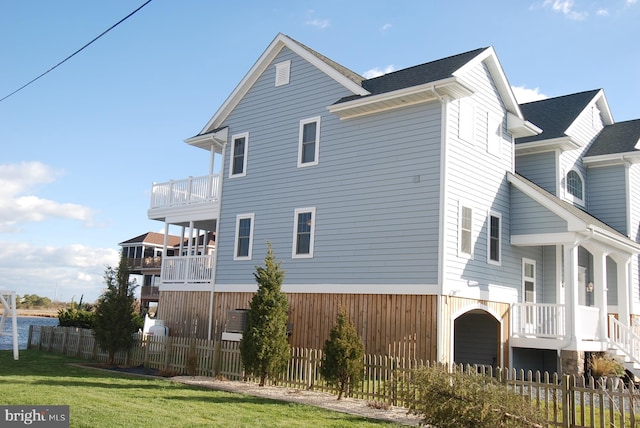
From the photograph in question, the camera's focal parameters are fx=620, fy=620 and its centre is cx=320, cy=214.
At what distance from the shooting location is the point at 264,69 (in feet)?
71.1

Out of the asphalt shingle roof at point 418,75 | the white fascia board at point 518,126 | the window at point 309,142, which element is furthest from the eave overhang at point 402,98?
the white fascia board at point 518,126

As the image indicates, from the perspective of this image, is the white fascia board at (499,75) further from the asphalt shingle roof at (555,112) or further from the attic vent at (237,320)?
the attic vent at (237,320)

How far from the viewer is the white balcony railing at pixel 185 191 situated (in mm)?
23047

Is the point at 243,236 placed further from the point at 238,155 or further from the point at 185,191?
the point at 185,191

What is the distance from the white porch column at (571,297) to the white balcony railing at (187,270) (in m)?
11.9

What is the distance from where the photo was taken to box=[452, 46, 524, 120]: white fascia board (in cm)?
1858

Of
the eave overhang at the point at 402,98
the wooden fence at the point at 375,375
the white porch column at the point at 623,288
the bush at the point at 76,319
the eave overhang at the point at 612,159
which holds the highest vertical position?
the eave overhang at the point at 612,159

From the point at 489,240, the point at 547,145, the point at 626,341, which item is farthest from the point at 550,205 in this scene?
the point at 626,341

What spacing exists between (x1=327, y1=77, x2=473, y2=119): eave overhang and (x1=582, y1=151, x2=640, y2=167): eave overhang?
8.74 m

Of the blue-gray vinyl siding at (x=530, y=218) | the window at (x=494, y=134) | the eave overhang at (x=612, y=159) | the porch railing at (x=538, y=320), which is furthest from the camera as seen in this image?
the eave overhang at (x=612, y=159)

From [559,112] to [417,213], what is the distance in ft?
33.6

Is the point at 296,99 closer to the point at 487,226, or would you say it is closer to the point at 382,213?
the point at 382,213

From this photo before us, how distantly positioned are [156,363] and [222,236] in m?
5.21

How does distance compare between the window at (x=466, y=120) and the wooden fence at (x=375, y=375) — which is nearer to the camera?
the wooden fence at (x=375, y=375)
